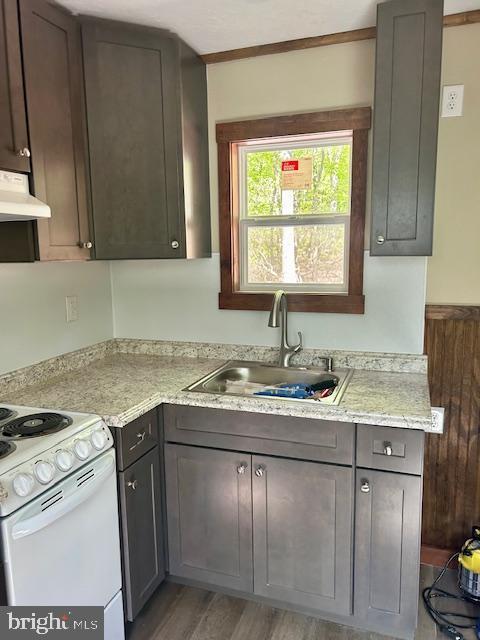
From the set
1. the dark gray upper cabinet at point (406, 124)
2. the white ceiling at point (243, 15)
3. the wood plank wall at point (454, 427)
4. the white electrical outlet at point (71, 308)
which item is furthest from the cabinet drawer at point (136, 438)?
the white ceiling at point (243, 15)

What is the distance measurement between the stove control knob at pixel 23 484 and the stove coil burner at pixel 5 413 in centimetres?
44

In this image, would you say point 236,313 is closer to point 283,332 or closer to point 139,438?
point 283,332

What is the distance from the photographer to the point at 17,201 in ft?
5.16

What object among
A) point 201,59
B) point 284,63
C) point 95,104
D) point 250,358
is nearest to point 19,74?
point 95,104

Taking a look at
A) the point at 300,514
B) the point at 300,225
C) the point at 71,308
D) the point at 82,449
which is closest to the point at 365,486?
the point at 300,514

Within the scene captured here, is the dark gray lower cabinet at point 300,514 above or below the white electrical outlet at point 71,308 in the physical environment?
below

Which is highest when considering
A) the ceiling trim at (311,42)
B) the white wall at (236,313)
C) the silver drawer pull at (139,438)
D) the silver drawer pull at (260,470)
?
the ceiling trim at (311,42)

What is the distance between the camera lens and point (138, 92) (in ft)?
6.86

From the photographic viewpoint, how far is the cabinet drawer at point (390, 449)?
1.67 metres

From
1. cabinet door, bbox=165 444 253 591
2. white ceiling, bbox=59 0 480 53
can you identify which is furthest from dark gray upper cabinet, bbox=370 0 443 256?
cabinet door, bbox=165 444 253 591

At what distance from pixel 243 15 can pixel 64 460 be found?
1.83 meters

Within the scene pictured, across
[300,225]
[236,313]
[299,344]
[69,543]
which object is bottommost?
[69,543]

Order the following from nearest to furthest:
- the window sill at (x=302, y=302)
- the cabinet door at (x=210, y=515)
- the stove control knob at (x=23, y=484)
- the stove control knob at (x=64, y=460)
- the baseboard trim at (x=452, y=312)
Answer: the stove control knob at (x=23, y=484) < the stove control knob at (x=64, y=460) < the cabinet door at (x=210, y=515) < the baseboard trim at (x=452, y=312) < the window sill at (x=302, y=302)

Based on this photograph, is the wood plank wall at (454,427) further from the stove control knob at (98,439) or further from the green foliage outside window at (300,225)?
the stove control knob at (98,439)
